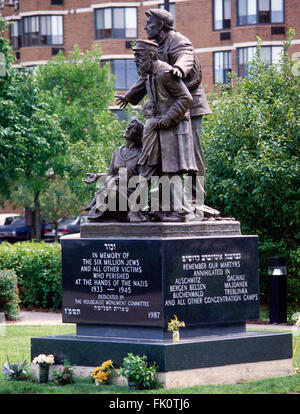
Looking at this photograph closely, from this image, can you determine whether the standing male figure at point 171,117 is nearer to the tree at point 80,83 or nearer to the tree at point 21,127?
the tree at point 21,127

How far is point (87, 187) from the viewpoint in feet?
79.2

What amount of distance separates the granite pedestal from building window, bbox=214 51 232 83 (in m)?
41.7

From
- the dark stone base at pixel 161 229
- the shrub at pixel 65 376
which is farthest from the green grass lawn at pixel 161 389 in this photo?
the dark stone base at pixel 161 229

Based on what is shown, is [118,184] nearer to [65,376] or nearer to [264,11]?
[65,376]

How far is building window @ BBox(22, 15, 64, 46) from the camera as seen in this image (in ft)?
194

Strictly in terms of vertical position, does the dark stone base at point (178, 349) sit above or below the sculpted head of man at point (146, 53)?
below

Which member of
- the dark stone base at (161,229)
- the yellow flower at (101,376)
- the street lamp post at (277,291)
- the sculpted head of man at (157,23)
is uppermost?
the sculpted head of man at (157,23)

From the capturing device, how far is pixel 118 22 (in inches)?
2213

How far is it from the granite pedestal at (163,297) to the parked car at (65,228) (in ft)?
119

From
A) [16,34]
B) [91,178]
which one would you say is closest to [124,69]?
[16,34]

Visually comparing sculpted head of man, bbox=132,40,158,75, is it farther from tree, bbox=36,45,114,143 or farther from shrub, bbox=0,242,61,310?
tree, bbox=36,45,114,143

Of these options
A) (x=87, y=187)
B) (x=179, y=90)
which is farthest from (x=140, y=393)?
(x=87, y=187)

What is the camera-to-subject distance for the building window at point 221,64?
52.2 meters

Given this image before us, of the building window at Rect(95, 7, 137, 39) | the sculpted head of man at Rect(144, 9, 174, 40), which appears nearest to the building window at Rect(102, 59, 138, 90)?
the building window at Rect(95, 7, 137, 39)
